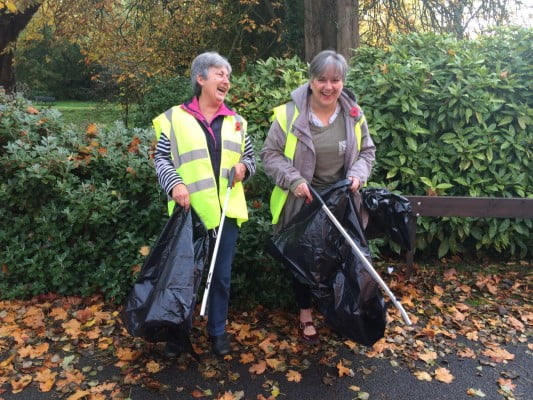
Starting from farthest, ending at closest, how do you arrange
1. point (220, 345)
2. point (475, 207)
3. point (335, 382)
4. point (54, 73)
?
point (54, 73)
point (475, 207)
point (220, 345)
point (335, 382)

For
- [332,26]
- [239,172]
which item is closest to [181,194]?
[239,172]

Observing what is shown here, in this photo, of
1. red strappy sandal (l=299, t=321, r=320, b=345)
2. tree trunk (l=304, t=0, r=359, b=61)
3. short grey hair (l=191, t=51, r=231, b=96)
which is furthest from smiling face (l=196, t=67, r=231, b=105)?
tree trunk (l=304, t=0, r=359, b=61)

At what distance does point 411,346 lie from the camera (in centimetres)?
353

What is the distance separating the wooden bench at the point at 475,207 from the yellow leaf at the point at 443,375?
1.47 m

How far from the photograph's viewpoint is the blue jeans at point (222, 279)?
311cm

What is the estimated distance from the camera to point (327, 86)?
2922 millimetres

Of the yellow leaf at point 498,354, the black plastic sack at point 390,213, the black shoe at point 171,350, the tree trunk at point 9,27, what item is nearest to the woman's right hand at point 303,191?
the black plastic sack at point 390,213

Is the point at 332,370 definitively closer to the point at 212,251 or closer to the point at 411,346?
the point at 411,346

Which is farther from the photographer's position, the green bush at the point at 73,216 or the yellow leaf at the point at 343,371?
the green bush at the point at 73,216

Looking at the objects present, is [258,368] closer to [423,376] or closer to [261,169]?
[423,376]

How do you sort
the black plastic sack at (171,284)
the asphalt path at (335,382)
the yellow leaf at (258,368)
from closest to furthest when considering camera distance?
the black plastic sack at (171,284) → the asphalt path at (335,382) → the yellow leaf at (258,368)

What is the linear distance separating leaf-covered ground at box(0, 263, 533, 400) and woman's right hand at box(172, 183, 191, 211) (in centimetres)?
116

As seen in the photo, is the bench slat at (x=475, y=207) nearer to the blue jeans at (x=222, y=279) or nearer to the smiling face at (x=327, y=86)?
the smiling face at (x=327, y=86)

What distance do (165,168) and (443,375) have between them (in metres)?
2.25
